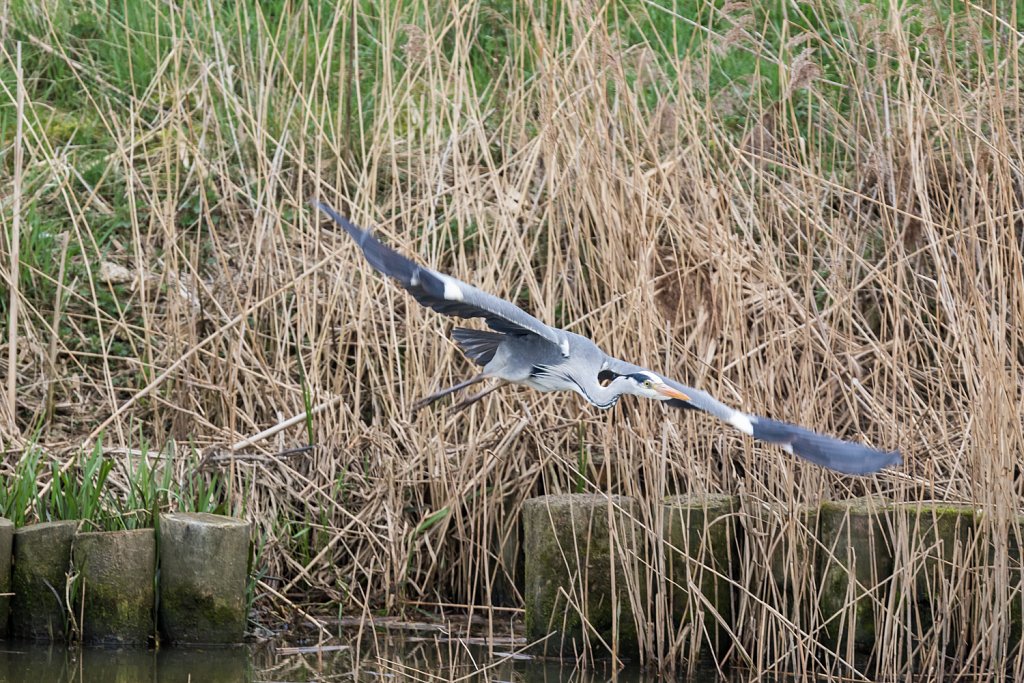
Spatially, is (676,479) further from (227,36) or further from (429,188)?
(227,36)

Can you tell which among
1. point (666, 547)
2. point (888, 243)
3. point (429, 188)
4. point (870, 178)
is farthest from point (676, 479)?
point (870, 178)

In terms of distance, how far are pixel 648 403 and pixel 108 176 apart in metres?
3.48

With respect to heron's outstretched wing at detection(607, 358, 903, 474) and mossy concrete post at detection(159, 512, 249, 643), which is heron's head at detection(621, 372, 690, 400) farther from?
mossy concrete post at detection(159, 512, 249, 643)

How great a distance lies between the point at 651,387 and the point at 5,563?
7.40 feet

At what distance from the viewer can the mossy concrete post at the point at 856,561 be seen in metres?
4.18

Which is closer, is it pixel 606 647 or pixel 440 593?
pixel 606 647

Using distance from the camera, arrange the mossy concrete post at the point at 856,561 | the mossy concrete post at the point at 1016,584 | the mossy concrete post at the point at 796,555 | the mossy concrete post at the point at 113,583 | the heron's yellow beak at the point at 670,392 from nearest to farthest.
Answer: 1. the heron's yellow beak at the point at 670,392
2. the mossy concrete post at the point at 1016,584
3. the mossy concrete post at the point at 796,555
4. the mossy concrete post at the point at 856,561
5. the mossy concrete post at the point at 113,583

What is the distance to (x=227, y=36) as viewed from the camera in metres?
6.52

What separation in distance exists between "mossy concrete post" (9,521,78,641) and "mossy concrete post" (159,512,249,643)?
12.6 inches

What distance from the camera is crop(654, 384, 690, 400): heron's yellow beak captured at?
378 centimetres

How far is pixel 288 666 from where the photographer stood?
431cm

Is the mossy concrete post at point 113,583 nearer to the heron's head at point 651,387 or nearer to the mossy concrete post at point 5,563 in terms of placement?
the mossy concrete post at point 5,563

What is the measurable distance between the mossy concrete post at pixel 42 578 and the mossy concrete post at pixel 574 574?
61.7 inches

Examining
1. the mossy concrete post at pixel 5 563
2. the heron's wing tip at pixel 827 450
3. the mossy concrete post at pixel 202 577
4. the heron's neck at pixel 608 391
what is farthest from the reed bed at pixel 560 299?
the mossy concrete post at pixel 5 563
